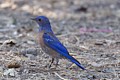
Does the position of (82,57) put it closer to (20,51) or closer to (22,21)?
(20,51)

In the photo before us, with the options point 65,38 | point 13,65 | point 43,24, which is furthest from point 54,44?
point 65,38

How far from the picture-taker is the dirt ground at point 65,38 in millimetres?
5473

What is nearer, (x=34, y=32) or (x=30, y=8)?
(x=34, y=32)

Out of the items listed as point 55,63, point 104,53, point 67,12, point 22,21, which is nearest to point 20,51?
point 55,63

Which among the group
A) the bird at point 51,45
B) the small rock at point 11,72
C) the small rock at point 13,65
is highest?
the bird at point 51,45

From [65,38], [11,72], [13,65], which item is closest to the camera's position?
[11,72]

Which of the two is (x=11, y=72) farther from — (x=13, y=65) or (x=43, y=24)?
(x=43, y=24)

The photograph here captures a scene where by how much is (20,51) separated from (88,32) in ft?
6.79

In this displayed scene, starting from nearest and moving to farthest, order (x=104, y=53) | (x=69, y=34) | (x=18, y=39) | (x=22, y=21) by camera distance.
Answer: (x=104, y=53) → (x=18, y=39) → (x=69, y=34) → (x=22, y=21)

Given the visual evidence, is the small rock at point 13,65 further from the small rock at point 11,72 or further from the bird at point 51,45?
the bird at point 51,45

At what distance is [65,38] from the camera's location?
25.0 feet

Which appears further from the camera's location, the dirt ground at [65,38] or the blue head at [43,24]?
the blue head at [43,24]

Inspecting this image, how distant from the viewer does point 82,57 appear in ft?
20.7

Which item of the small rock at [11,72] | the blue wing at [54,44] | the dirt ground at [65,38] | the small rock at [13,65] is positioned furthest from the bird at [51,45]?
the small rock at [11,72]
